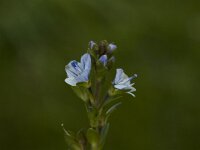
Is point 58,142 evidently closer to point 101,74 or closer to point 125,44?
point 125,44

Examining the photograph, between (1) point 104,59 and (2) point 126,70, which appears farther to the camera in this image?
(2) point 126,70

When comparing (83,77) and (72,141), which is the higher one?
(83,77)

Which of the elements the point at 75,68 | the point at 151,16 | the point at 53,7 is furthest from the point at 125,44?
the point at 75,68

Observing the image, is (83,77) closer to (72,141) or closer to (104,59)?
(104,59)

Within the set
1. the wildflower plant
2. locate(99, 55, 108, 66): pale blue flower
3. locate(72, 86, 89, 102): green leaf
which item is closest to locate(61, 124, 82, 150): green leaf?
the wildflower plant

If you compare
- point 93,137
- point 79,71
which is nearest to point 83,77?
point 79,71

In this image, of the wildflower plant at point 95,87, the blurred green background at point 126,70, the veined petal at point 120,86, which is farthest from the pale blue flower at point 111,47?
the blurred green background at point 126,70

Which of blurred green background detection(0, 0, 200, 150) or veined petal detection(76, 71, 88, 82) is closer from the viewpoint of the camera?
veined petal detection(76, 71, 88, 82)

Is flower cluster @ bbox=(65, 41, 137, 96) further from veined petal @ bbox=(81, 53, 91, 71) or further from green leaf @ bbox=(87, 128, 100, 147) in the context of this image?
green leaf @ bbox=(87, 128, 100, 147)
